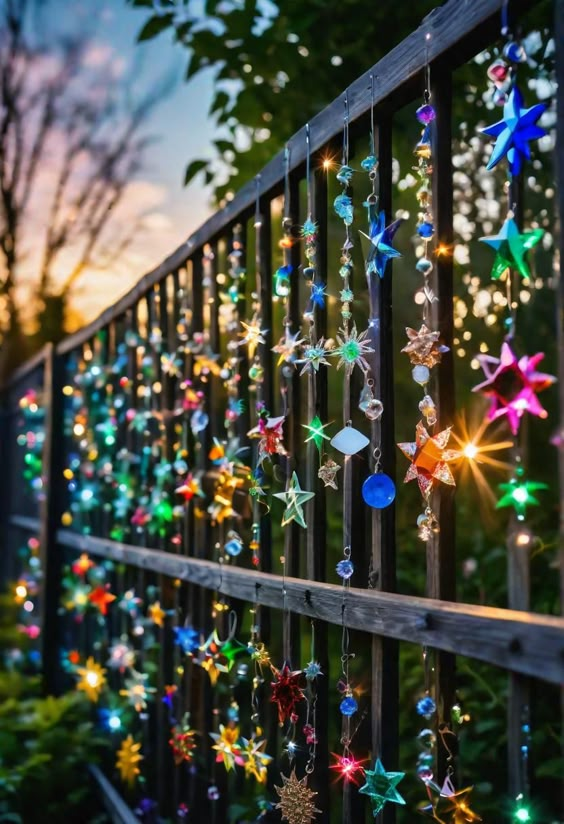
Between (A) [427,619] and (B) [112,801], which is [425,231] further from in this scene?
(B) [112,801]

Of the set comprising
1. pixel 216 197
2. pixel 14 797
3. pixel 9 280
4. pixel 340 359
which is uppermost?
pixel 9 280

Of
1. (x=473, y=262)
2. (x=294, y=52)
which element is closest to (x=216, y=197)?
(x=294, y=52)

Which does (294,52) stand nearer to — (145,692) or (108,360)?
(108,360)

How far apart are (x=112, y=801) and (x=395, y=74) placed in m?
2.93

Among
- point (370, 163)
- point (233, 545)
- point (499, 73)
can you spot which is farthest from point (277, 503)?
point (499, 73)

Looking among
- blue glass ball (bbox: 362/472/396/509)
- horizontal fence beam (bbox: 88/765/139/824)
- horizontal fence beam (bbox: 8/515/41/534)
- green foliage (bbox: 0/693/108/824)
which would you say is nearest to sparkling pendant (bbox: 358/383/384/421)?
blue glass ball (bbox: 362/472/396/509)

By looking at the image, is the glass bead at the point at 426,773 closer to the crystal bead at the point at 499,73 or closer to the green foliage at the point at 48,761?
the crystal bead at the point at 499,73

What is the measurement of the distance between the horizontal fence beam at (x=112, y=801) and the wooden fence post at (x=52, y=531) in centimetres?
122

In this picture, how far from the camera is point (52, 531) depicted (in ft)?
16.8

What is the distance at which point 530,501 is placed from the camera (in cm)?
127

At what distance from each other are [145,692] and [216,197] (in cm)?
186

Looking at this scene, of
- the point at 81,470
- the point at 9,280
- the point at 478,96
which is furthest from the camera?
the point at 9,280

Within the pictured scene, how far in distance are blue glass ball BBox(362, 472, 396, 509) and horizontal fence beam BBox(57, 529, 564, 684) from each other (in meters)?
0.16

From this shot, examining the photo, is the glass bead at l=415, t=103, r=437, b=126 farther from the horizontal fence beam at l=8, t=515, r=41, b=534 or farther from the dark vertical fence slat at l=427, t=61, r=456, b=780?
the horizontal fence beam at l=8, t=515, r=41, b=534
